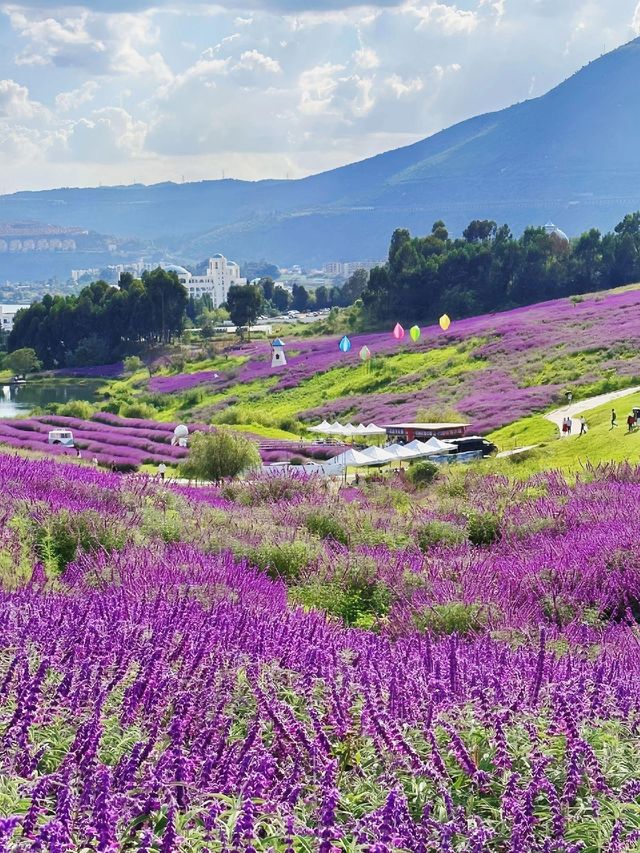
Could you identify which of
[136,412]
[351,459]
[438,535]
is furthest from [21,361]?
[438,535]

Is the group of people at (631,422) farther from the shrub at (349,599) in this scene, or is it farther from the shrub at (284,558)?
the shrub at (349,599)

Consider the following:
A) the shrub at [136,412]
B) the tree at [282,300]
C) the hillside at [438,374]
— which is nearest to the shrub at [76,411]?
the shrub at [136,412]

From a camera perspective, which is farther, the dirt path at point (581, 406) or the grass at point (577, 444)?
the dirt path at point (581, 406)

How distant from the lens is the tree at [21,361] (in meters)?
108

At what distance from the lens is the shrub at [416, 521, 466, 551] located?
13914 millimetres

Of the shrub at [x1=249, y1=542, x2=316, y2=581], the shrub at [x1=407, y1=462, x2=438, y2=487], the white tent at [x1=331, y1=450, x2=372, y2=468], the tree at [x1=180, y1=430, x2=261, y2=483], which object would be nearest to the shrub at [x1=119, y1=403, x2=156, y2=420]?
the white tent at [x1=331, y1=450, x2=372, y2=468]

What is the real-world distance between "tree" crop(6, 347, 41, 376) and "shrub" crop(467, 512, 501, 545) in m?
98.7

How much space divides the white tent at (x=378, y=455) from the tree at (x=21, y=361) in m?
78.6

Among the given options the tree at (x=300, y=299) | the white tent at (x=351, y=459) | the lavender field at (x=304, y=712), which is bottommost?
the white tent at (x=351, y=459)

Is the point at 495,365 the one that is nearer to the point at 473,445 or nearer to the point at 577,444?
the point at 473,445

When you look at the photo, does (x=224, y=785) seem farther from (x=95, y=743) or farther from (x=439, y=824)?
(x=439, y=824)

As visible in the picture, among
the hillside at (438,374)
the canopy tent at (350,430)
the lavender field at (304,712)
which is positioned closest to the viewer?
the lavender field at (304,712)

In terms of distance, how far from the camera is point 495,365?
6053 cm

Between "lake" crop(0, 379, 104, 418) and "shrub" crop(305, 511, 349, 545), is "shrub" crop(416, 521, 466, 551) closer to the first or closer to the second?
"shrub" crop(305, 511, 349, 545)
